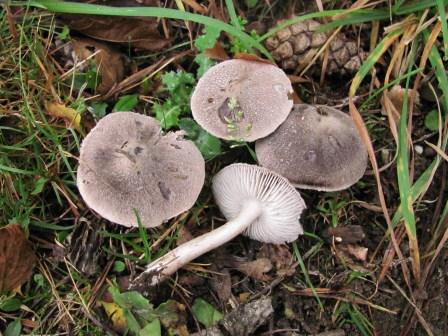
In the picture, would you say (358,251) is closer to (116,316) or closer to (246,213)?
(246,213)

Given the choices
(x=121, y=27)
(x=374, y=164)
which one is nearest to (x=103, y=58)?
(x=121, y=27)

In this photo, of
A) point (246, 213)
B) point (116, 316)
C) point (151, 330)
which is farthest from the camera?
point (246, 213)

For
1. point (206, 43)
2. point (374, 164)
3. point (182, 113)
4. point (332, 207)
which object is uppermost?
point (206, 43)

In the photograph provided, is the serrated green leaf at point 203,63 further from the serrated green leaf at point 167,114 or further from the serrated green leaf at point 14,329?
the serrated green leaf at point 14,329

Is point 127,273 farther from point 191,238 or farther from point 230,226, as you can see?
point 230,226

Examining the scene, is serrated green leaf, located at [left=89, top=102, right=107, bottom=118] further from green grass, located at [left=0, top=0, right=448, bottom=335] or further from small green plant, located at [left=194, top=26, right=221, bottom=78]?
small green plant, located at [left=194, top=26, right=221, bottom=78]

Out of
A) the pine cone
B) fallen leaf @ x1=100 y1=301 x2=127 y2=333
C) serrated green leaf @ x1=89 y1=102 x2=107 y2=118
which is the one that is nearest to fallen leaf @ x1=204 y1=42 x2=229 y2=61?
the pine cone

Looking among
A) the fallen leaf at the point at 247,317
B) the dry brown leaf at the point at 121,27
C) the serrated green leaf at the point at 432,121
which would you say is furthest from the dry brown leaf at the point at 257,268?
the dry brown leaf at the point at 121,27
